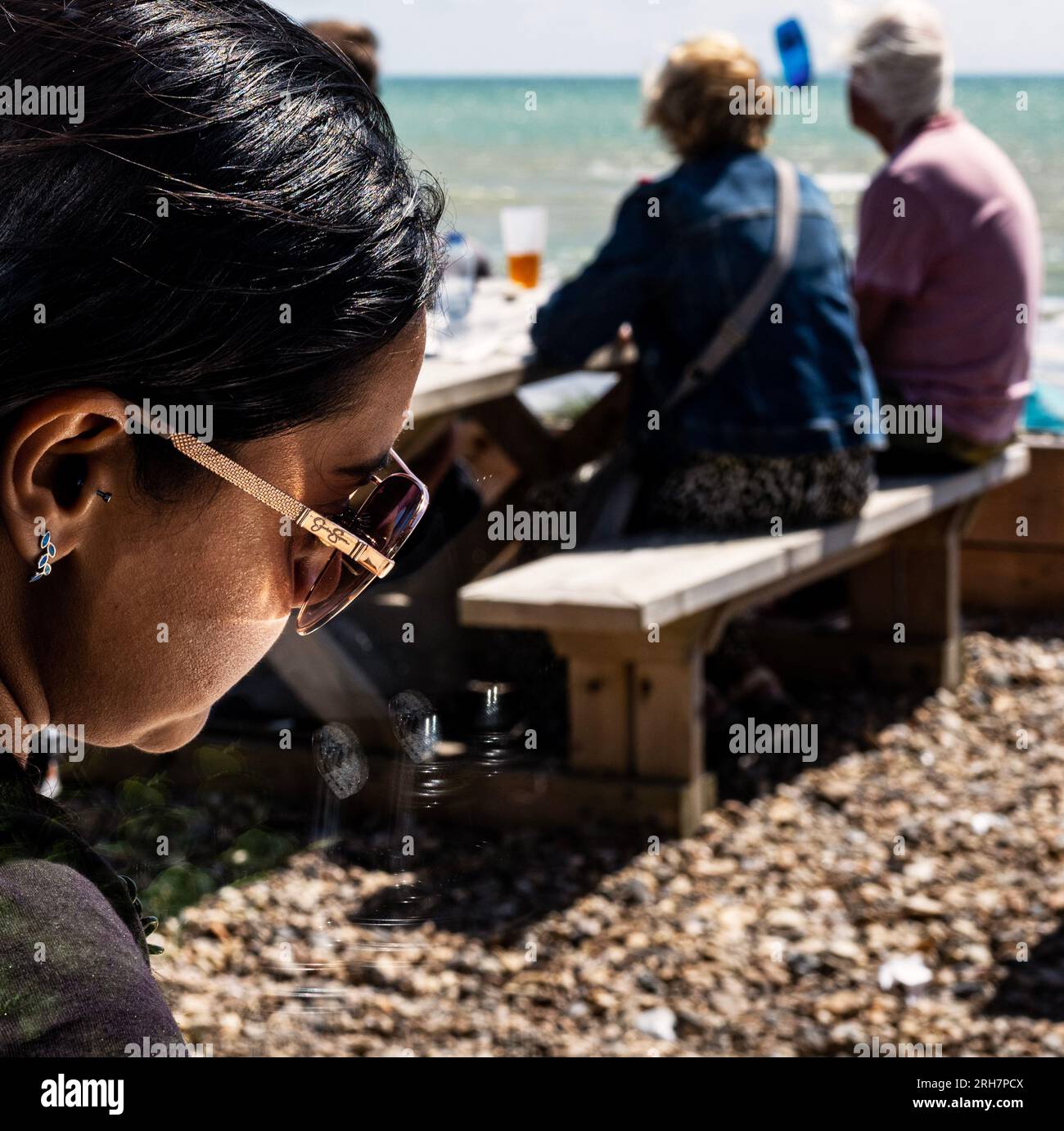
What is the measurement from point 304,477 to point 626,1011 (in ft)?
7.66

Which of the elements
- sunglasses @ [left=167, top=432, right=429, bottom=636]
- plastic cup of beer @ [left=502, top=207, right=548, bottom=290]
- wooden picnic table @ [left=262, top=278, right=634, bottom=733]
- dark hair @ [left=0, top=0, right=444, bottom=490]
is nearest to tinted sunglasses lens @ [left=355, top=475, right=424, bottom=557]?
sunglasses @ [left=167, top=432, right=429, bottom=636]

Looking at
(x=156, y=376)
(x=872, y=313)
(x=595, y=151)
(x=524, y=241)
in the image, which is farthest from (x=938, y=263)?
(x=595, y=151)

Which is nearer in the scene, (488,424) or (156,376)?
(156,376)

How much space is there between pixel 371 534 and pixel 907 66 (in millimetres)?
4140

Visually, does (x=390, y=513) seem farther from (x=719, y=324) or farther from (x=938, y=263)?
(x=938, y=263)

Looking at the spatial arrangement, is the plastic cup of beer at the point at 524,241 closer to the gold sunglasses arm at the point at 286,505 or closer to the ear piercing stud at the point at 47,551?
the gold sunglasses arm at the point at 286,505

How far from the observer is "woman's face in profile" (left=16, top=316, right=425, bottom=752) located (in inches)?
29.9

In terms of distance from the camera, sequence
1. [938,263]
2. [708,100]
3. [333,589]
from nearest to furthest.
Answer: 1. [333,589]
2. [708,100]
3. [938,263]

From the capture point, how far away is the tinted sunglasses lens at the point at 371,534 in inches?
35.7

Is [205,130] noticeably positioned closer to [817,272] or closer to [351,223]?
[351,223]

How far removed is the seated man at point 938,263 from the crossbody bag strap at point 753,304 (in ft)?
2.02

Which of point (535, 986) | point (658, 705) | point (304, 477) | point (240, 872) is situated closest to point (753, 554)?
point (658, 705)

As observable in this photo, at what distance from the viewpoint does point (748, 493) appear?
3.97 metres

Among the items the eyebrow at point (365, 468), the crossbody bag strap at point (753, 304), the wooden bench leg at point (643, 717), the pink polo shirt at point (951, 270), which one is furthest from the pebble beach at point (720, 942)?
the eyebrow at point (365, 468)
